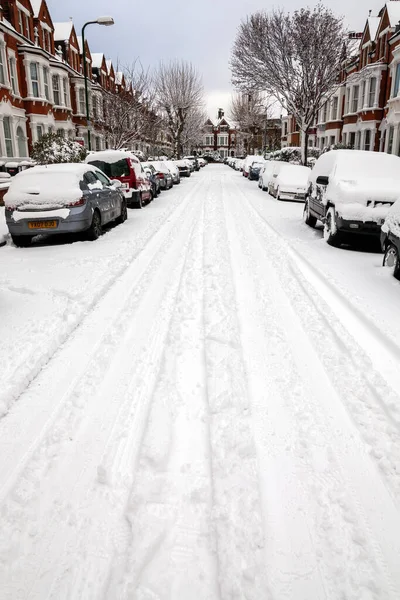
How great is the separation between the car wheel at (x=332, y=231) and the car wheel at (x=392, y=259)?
1.69 meters

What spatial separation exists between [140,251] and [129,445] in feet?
18.9

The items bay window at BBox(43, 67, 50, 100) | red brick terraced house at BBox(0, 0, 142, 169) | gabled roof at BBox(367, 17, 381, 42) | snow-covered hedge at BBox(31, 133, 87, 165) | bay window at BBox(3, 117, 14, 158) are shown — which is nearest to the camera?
snow-covered hedge at BBox(31, 133, 87, 165)

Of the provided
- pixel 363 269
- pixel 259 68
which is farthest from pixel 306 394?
pixel 259 68

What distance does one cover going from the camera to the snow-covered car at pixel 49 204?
8602 mm

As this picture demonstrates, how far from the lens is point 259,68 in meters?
25.3

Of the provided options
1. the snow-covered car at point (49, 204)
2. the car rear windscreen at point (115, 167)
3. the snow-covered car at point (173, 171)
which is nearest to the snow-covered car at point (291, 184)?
the car rear windscreen at point (115, 167)

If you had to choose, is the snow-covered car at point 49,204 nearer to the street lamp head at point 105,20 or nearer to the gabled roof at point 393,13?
the street lamp head at point 105,20

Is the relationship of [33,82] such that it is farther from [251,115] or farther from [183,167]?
[251,115]

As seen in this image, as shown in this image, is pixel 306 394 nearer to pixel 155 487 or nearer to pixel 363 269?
pixel 155 487

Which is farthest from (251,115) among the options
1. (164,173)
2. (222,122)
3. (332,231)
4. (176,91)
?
(222,122)

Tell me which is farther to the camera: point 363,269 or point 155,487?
point 363,269

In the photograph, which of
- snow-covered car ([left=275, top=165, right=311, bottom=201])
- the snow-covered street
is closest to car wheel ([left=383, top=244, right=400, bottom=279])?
the snow-covered street

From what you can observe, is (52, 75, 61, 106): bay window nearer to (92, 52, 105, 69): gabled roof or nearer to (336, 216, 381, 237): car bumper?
(92, 52, 105, 69): gabled roof

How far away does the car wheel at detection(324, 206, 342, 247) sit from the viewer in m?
8.72
